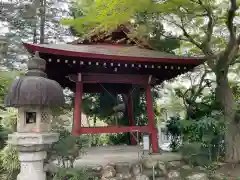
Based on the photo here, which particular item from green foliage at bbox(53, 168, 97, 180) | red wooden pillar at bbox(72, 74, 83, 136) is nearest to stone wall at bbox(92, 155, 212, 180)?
green foliage at bbox(53, 168, 97, 180)

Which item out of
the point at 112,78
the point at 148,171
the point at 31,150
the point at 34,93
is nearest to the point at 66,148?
the point at 31,150

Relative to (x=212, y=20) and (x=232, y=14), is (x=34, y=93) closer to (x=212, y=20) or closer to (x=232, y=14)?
(x=232, y=14)

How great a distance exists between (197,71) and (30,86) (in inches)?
340

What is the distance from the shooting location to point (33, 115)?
17.5 feet

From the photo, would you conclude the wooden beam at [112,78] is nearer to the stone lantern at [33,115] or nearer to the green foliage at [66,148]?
the stone lantern at [33,115]

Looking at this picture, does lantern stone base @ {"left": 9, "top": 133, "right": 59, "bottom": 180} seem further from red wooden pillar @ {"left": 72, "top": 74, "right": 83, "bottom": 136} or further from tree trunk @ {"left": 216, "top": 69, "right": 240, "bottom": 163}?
tree trunk @ {"left": 216, "top": 69, "right": 240, "bottom": 163}

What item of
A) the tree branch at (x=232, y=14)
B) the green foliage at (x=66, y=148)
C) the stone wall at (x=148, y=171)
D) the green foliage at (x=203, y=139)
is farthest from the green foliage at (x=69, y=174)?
the tree branch at (x=232, y=14)

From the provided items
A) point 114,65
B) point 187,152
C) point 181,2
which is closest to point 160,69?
point 114,65

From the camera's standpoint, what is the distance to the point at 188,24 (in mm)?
8266

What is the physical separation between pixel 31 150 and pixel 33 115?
81cm

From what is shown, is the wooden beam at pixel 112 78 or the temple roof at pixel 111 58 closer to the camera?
the temple roof at pixel 111 58

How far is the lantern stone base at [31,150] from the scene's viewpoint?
4883mm

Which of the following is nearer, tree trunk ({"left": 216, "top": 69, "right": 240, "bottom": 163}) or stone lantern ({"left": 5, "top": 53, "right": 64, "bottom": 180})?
stone lantern ({"left": 5, "top": 53, "right": 64, "bottom": 180})

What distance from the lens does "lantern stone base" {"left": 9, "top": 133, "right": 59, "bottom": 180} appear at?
4883 mm
